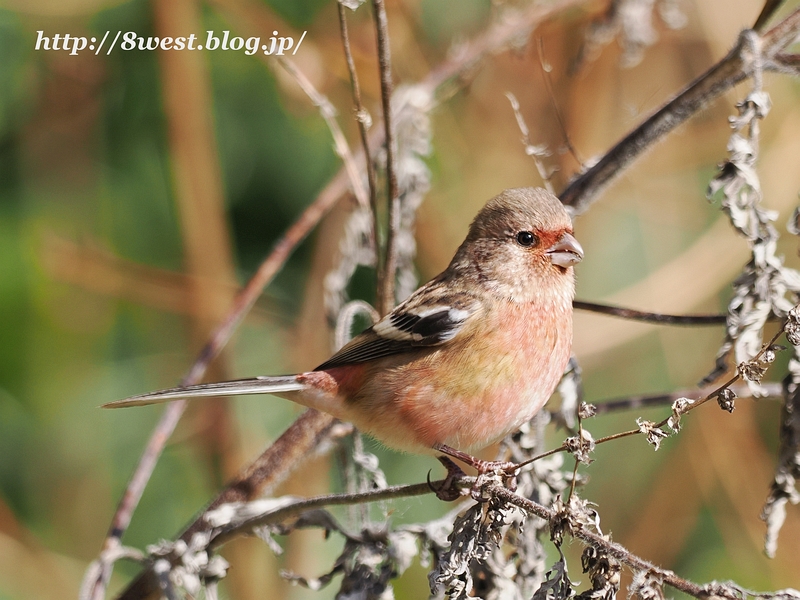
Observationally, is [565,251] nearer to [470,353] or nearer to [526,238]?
[526,238]

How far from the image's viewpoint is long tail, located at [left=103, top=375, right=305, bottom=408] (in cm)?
274

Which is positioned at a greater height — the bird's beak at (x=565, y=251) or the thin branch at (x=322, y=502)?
the bird's beak at (x=565, y=251)

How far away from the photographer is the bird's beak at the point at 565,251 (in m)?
3.09

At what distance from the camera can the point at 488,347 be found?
296 cm

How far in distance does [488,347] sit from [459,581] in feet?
3.28

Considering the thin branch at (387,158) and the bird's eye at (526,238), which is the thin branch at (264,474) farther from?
the bird's eye at (526,238)

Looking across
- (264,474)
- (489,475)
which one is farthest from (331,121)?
(489,475)

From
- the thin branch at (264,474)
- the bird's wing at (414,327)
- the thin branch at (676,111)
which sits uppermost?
the thin branch at (676,111)

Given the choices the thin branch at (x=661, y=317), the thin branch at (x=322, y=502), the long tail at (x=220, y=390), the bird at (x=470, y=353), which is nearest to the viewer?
the thin branch at (x=322, y=502)

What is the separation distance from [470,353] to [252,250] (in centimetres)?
253

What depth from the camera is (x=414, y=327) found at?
3.18m

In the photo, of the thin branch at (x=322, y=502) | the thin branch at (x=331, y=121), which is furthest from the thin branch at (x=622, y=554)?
the thin branch at (x=331, y=121)

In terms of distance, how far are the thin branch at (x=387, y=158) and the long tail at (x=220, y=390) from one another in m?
0.49

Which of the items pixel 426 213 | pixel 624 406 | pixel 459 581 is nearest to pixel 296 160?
pixel 426 213
